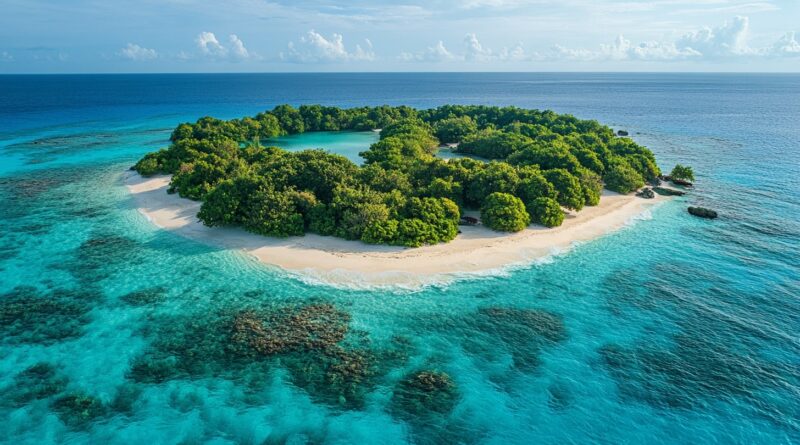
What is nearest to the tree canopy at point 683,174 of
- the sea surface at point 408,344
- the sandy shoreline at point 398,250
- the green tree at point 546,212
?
the sea surface at point 408,344

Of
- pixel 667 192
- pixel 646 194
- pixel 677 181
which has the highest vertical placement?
pixel 677 181

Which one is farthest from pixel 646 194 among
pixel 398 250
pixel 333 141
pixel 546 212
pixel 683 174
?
pixel 333 141

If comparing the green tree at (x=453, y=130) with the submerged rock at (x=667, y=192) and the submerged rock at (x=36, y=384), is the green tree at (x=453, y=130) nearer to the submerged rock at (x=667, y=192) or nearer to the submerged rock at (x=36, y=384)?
the submerged rock at (x=667, y=192)

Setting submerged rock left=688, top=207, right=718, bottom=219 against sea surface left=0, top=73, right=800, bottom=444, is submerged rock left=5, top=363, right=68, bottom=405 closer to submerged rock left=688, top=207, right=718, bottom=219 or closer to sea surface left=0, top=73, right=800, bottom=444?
sea surface left=0, top=73, right=800, bottom=444

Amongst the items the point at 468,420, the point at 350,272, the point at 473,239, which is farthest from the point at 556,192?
the point at 468,420

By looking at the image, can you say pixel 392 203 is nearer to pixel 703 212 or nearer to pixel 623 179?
pixel 623 179
